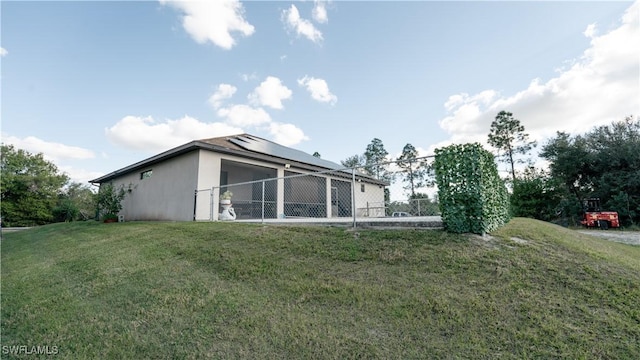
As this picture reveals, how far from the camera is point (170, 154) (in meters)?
→ 10.1

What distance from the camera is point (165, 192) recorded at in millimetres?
10844

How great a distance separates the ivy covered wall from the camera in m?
3.79

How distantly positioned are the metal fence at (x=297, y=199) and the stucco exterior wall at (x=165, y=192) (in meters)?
0.86

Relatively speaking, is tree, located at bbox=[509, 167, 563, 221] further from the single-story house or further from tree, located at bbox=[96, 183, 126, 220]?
tree, located at bbox=[96, 183, 126, 220]

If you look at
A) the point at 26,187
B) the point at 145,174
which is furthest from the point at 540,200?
the point at 26,187

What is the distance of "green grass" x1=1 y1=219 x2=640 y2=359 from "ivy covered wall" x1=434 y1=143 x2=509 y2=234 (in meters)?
0.28

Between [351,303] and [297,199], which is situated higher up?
[297,199]

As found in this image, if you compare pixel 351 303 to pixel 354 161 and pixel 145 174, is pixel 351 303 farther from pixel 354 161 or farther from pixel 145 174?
pixel 354 161

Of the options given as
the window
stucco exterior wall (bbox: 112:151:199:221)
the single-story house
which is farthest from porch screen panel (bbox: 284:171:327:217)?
the window

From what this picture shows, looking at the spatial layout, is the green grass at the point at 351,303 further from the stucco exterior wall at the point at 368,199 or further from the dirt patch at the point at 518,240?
the stucco exterior wall at the point at 368,199

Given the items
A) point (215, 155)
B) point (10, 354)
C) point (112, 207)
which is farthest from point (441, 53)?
point (112, 207)

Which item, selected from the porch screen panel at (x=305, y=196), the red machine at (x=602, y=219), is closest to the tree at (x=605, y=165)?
the red machine at (x=602, y=219)

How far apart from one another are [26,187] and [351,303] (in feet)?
115

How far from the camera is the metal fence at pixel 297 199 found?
890 centimetres
